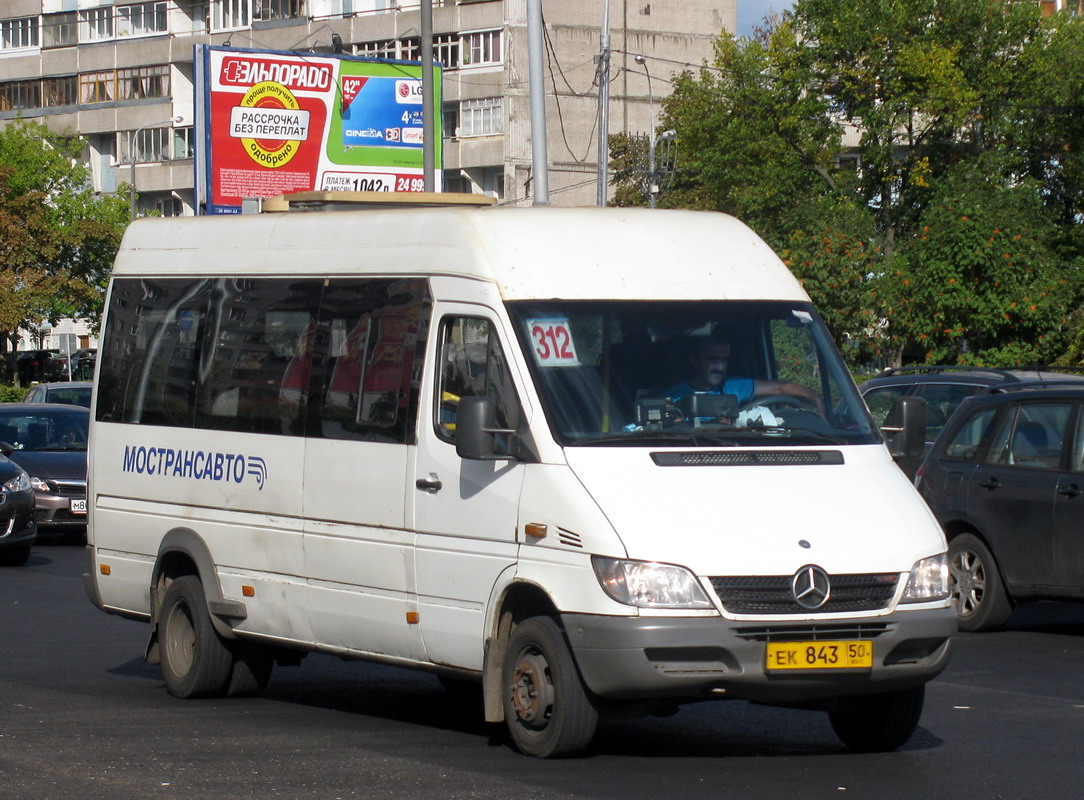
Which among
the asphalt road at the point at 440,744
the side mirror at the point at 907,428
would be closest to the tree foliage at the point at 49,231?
the asphalt road at the point at 440,744

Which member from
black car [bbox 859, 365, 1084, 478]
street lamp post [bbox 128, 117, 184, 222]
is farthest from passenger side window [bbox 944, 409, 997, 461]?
street lamp post [bbox 128, 117, 184, 222]

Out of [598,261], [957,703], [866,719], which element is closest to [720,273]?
[598,261]

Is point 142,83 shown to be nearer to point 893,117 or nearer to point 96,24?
point 96,24

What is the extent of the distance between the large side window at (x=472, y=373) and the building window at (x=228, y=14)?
7126 centimetres

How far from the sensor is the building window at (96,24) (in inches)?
3265

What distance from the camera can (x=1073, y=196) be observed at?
57.8 m

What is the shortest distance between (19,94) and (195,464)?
8008cm

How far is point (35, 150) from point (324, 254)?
71.0m

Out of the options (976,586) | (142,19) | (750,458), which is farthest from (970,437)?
(142,19)

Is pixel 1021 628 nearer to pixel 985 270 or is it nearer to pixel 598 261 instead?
pixel 598 261

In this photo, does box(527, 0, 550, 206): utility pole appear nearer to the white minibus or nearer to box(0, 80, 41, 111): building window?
the white minibus

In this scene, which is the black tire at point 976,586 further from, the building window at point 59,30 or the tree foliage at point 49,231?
the building window at point 59,30

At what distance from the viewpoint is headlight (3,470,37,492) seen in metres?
19.2

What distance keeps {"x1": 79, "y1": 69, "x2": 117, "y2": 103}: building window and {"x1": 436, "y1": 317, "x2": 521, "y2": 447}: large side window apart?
76.8m
